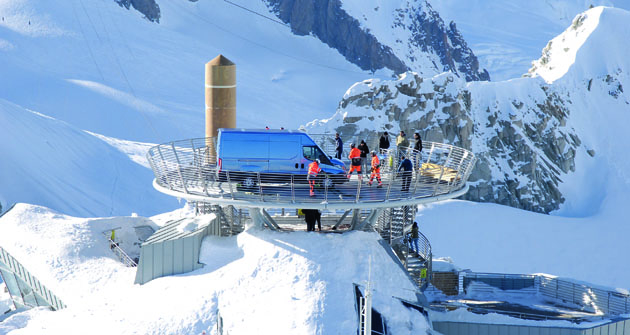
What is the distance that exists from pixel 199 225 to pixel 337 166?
5896 mm

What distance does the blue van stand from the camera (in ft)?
120

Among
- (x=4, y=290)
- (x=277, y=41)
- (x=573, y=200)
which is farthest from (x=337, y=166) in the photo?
(x=277, y=41)

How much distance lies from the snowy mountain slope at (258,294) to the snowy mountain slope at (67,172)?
103ft

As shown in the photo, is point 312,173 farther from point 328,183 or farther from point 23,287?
point 23,287

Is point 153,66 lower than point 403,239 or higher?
higher

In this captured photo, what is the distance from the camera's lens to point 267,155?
36.8m

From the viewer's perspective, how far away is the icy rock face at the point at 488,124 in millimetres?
80188

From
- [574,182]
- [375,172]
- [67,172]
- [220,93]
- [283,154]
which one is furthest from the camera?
[574,182]

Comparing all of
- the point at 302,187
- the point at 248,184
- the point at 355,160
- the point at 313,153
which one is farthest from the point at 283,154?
the point at 355,160

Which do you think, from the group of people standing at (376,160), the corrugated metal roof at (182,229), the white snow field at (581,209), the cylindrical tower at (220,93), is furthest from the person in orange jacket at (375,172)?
the white snow field at (581,209)

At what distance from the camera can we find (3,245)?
42.8m

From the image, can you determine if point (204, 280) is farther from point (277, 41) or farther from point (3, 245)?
point (277, 41)

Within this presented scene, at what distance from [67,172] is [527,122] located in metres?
39.2

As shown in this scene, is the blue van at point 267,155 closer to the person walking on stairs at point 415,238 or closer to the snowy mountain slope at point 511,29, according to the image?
the person walking on stairs at point 415,238
